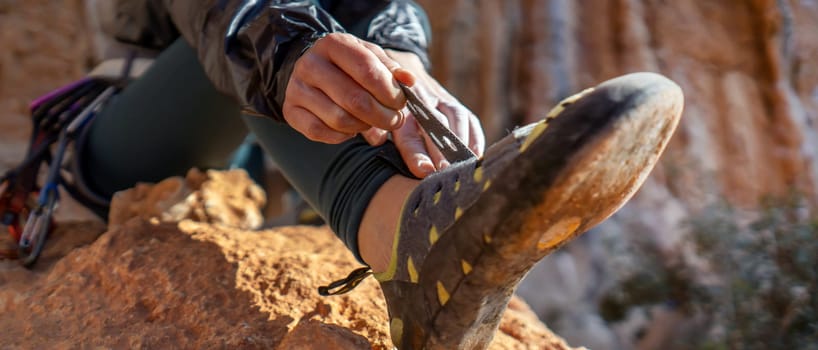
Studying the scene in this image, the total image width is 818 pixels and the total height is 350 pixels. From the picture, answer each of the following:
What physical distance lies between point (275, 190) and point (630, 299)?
5.12 ft

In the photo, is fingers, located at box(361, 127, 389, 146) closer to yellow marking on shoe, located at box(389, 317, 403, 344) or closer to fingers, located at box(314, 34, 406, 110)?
fingers, located at box(314, 34, 406, 110)

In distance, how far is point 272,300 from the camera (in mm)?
765

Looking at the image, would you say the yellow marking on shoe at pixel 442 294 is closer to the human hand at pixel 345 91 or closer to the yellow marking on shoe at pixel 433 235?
the yellow marking on shoe at pixel 433 235

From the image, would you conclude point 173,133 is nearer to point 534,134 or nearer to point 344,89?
point 344,89

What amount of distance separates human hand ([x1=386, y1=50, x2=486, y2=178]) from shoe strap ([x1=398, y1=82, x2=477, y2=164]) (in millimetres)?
28

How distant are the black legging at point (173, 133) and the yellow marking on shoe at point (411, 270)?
22 centimetres

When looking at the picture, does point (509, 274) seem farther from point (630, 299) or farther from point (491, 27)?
point (491, 27)

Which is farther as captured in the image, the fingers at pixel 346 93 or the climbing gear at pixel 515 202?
the fingers at pixel 346 93

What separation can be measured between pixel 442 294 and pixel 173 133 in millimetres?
750

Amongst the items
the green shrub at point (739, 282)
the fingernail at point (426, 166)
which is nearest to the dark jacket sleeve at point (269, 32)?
the fingernail at point (426, 166)

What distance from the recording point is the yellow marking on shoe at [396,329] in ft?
2.06

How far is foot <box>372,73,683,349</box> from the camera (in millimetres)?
430

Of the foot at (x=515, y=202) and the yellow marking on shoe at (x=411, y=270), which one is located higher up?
the foot at (x=515, y=202)

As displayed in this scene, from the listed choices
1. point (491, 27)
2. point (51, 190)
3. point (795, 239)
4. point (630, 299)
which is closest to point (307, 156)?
point (51, 190)
